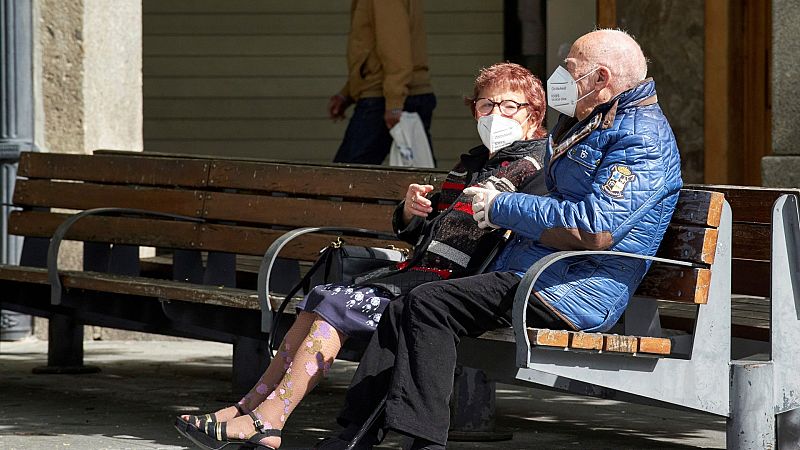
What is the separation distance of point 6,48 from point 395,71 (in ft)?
6.64

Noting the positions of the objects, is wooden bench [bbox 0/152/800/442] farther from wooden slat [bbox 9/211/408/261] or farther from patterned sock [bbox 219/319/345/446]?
patterned sock [bbox 219/319/345/446]

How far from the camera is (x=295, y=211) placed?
6.43 meters

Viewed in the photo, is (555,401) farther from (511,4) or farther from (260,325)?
(511,4)

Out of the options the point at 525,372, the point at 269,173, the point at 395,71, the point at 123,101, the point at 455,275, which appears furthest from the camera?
the point at 123,101

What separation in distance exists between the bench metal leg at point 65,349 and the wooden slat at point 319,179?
1.48 meters

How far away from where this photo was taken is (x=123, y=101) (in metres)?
9.05

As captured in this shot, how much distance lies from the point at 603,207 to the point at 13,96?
15.7ft

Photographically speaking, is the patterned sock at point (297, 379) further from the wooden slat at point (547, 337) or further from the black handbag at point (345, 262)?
the wooden slat at point (547, 337)

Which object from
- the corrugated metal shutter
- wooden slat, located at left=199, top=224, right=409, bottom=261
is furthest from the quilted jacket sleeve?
the corrugated metal shutter

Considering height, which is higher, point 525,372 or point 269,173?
point 269,173

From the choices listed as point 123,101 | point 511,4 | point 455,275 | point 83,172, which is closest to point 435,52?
point 511,4

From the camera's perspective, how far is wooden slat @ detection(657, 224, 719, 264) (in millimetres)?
4844

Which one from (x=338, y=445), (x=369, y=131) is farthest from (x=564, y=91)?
(x=369, y=131)

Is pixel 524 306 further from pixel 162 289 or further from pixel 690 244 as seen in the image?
pixel 162 289
